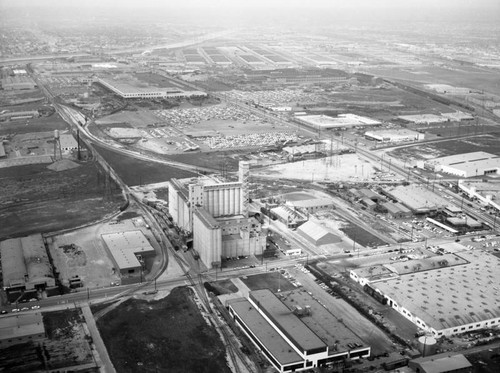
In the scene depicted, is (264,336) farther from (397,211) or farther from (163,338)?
(397,211)

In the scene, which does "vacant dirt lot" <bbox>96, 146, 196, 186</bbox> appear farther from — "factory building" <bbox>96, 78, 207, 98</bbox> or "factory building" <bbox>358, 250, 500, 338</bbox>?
"factory building" <bbox>96, 78, 207, 98</bbox>

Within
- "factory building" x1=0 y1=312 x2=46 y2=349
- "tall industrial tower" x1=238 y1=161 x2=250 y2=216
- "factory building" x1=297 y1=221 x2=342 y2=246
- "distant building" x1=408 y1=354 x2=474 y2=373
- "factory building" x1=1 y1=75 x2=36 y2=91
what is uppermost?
"tall industrial tower" x1=238 y1=161 x2=250 y2=216

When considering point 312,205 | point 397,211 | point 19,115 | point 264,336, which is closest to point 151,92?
point 19,115

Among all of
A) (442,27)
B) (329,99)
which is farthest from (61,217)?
(442,27)

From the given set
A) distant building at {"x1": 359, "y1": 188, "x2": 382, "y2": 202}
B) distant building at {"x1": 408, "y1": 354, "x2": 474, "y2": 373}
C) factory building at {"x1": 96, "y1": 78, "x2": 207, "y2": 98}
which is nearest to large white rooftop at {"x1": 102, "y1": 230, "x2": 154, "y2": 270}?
distant building at {"x1": 408, "y1": 354, "x2": 474, "y2": 373}

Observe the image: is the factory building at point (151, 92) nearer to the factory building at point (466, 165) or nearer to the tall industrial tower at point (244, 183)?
the factory building at point (466, 165)

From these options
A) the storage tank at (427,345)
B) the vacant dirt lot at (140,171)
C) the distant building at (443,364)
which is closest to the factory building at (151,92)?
the vacant dirt lot at (140,171)

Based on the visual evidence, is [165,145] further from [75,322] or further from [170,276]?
[75,322]

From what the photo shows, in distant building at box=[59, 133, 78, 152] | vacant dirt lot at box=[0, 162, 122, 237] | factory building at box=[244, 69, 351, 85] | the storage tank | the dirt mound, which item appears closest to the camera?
the storage tank

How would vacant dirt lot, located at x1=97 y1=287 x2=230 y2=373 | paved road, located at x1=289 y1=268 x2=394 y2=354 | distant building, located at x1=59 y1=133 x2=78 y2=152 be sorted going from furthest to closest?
distant building, located at x1=59 y1=133 x2=78 y2=152 → paved road, located at x1=289 y1=268 x2=394 y2=354 → vacant dirt lot, located at x1=97 y1=287 x2=230 y2=373
